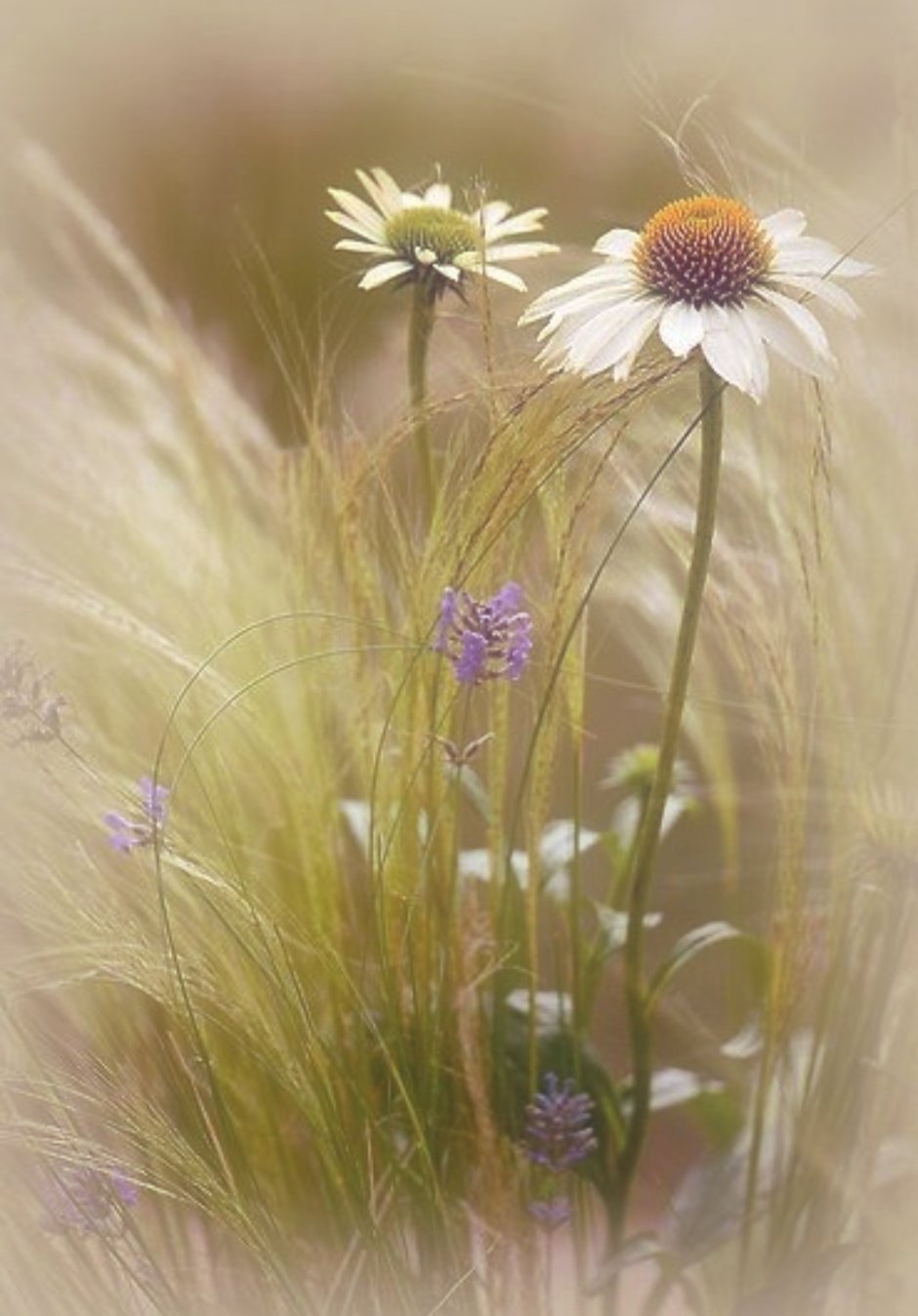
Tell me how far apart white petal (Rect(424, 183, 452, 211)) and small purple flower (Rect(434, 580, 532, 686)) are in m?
0.10

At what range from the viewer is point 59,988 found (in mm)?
523

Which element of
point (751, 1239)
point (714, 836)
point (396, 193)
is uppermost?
point (396, 193)

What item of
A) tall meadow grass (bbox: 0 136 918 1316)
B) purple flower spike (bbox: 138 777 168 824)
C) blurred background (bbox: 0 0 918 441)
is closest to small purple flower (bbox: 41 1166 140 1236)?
tall meadow grass (bbox: 0 136 918 1316)

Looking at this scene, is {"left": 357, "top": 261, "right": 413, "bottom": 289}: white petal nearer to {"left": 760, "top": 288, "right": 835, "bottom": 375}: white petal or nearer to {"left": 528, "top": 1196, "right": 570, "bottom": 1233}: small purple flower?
{"left": 760, "top": 288, "right": 835, "bottom": 375}: white petal

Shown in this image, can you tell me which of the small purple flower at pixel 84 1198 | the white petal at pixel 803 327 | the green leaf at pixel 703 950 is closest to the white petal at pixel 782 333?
the white petal at pixel 803 327

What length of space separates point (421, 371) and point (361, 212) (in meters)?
0.04

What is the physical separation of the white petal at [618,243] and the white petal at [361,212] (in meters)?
0.05

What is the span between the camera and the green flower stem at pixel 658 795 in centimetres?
47

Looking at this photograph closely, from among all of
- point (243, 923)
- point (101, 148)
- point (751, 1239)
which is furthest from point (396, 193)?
point (751, 1239)

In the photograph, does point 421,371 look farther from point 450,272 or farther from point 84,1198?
point 84,1198

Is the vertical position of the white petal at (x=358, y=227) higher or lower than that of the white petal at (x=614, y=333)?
higher

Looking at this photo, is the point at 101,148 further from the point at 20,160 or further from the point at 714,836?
the point at 714,836

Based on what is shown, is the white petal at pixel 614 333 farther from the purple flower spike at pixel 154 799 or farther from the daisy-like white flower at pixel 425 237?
the purple flower spike at pixel 154 799

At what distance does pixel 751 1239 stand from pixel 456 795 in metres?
0.17
